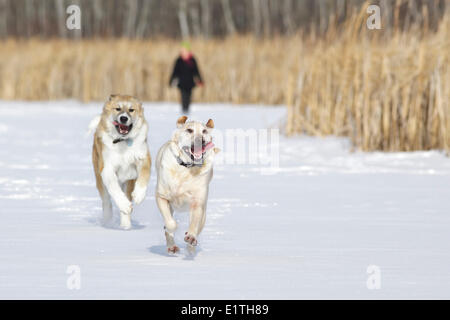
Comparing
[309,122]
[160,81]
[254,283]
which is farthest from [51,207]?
[160,81]

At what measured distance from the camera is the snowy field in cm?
495

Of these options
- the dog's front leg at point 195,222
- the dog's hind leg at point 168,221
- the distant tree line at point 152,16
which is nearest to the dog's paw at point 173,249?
the dog's hind leg at point 168,221

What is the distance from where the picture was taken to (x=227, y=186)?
30.1 ft

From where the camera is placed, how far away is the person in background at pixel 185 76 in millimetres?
20016

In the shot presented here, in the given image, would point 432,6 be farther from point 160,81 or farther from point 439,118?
point 160,81

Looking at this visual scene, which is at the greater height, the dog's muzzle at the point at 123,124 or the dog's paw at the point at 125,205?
the dog's muzzle at the point at 123,124

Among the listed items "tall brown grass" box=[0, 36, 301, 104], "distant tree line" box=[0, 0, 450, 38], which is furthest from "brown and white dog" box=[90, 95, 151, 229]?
"distant tree line" box=[0, 0, 450, 38]

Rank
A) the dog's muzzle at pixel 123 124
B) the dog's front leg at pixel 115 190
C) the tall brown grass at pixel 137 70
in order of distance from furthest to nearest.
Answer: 1. the tall brown grass at pixel 137 70
2. the dog's front leg at pixel 115 190
3. the dog's muzzle at pixel 123 124

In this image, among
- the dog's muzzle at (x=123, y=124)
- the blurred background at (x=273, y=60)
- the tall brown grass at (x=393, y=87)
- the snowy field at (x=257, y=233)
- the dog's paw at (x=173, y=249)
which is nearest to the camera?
the snowy field at (x=257, y=233)

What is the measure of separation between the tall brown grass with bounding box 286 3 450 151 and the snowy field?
13.0 inches

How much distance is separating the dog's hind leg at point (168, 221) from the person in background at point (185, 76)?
14.4 metres

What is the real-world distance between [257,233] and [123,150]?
3.50 ft

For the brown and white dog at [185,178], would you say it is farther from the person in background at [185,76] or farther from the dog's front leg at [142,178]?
the person in background at [185,76]
